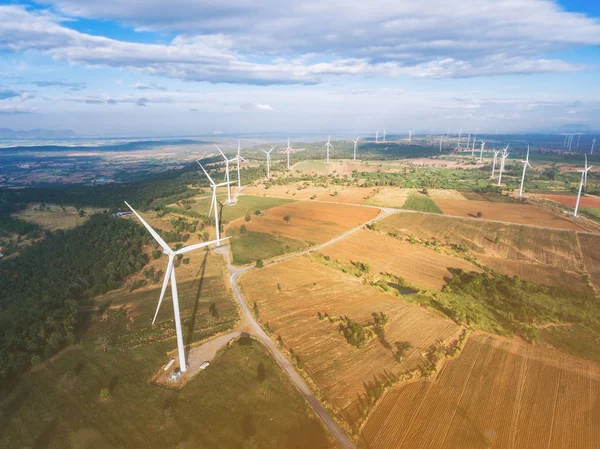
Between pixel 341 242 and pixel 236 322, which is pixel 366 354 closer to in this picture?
pixel 236 322

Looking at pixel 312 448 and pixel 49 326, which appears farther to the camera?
pixel 49 326

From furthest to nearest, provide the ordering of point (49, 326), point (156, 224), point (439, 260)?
point (156, 224) → point (439, 260) → point (49, 326)

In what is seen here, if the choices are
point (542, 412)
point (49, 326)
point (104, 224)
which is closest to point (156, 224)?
point (104, 224)

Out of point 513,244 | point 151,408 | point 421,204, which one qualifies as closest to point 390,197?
point 421,204

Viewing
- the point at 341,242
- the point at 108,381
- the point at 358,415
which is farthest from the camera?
the point at 341,242

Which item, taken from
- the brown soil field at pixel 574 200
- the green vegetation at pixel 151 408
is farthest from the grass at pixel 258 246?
the brown soil field at pixel 574 200

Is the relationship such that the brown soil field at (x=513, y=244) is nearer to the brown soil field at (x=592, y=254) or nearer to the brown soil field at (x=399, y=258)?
the brown soil field at (x=592, y=254)

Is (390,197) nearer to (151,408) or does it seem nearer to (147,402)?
(147,402)
